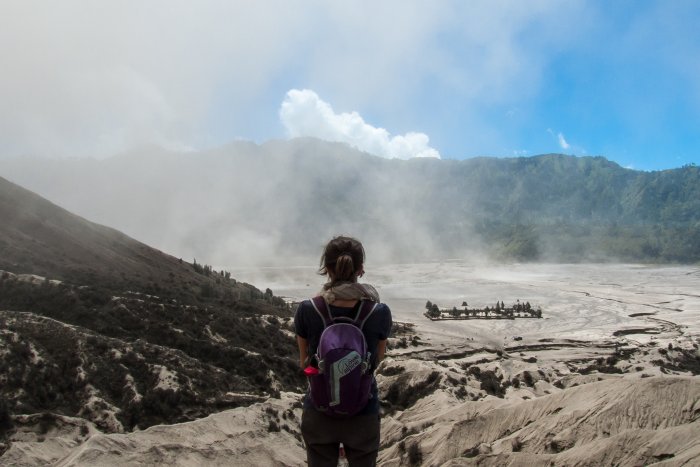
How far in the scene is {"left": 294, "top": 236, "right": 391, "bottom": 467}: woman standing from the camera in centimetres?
321

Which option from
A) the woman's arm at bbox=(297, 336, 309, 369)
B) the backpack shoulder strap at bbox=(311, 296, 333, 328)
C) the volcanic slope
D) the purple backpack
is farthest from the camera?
the volcanic slope

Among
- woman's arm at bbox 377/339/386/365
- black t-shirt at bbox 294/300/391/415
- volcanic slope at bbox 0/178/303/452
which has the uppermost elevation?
black t-shirt at bbox 294/300/391/415

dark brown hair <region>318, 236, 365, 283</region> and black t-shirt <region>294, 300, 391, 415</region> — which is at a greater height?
dark brown hair <region>318, 236, 365, 283</region>

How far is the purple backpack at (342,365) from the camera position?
3068 mm

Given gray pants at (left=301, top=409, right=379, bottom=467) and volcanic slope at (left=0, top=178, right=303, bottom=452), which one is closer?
gray pants at (left=301, top=409, right=379, bottom=467)

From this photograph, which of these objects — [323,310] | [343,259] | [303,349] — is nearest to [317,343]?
[303,349]

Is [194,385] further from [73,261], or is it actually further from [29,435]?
Answer: [73,261]

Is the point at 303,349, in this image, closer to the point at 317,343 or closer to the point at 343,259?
the point at 317,343

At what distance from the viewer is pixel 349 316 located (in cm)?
321

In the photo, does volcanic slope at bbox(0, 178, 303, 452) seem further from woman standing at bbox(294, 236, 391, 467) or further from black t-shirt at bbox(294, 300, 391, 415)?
black t-shirt at bbox(294, 300, 391, 415)

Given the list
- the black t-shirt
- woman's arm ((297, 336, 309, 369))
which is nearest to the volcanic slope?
woman's arm ((297, 336, 309, 369))

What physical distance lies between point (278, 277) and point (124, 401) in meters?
97.6

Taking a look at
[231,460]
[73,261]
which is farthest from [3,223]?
[231,460]

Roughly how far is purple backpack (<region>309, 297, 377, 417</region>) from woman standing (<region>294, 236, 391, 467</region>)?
0.11ft
